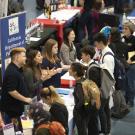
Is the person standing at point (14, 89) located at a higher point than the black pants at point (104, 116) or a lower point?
higher

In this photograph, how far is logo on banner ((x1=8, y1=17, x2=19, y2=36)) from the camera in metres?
6.85

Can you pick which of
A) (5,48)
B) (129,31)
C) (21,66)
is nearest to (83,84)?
(21,66)

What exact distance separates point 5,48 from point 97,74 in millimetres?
1577

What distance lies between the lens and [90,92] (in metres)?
5.80

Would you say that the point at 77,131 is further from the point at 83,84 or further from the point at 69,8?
the point at 69,8

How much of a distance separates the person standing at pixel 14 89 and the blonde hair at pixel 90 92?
0.76 metres

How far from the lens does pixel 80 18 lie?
1056cm

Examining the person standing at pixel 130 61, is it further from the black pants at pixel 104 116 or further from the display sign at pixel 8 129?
the display sign at pixel 8 129

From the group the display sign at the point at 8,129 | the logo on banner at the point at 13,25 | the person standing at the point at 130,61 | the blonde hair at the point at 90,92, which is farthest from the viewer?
the person standing at the point at 130,61

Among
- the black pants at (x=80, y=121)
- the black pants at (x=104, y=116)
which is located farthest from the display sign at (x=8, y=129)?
the black pants at (x=104, y=116)

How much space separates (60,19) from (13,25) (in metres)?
3.80

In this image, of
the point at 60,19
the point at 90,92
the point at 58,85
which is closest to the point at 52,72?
the point at 58,85

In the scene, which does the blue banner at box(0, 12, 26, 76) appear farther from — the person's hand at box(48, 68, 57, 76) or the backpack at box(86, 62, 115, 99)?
the backpack at box(86, 62, 115, 99)

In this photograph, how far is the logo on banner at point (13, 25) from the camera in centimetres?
685
